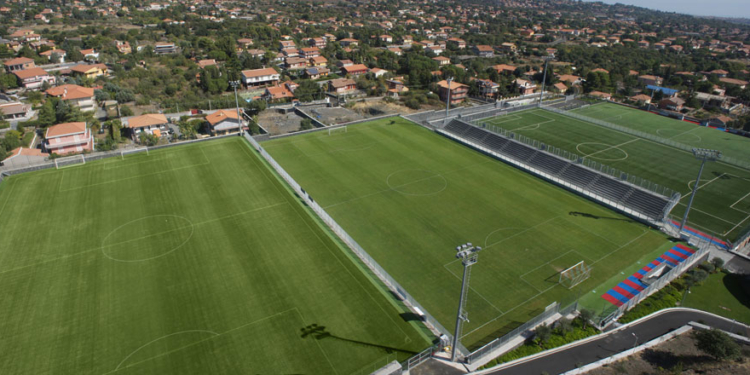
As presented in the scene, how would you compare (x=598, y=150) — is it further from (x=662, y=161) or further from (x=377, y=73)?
(x=377, y=73)

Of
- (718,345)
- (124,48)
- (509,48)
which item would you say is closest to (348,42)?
(509,48)

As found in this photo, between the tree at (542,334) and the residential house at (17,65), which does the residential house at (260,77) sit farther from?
the tree at (542,334)

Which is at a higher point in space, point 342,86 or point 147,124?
point 342,86

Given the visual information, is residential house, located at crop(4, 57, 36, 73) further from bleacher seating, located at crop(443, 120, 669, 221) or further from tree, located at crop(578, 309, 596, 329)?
tree, located at crop(578, 309, 596, 329)

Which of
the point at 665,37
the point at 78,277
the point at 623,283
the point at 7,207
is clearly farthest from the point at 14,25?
the point at 665,37

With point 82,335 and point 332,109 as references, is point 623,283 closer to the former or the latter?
point 82,335

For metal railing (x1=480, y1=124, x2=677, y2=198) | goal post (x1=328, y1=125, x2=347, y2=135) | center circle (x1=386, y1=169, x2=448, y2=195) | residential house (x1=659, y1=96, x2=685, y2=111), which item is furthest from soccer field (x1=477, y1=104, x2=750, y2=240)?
center circle (x1=386, y1=169, x2=448, y2=195)

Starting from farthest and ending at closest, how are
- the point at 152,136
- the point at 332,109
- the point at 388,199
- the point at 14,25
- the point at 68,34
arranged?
the point at 14,25
the point at 68,34
the point at 332,109
the point at 152,136
the point at 388,199
